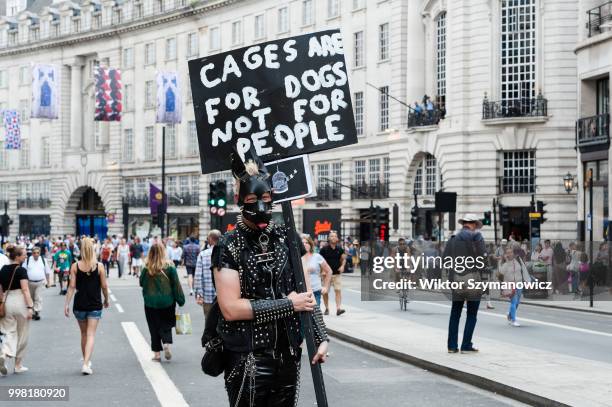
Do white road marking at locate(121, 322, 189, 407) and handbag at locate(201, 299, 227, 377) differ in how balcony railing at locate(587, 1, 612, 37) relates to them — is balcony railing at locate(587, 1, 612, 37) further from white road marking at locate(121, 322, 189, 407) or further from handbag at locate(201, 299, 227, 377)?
handbag at locate(201, 299, 227, 377)

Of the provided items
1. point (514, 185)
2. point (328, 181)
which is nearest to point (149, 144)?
point (328, 181)

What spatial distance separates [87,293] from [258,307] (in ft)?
27.8

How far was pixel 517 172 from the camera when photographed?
161 feet

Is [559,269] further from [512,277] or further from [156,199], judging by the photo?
[156,199]

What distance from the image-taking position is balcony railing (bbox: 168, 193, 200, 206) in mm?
75375

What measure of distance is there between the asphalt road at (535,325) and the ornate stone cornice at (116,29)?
45882 millimetres

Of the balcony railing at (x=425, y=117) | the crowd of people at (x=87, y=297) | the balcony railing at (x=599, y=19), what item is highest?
the balcony railing at (x=599, y=19)

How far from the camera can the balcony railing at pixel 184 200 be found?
247ft

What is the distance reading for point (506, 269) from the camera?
2228 centimetres

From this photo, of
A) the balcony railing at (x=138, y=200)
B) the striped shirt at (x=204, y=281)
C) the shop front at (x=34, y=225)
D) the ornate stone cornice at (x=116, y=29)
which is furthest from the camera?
the shop front at (x=34, y=225)

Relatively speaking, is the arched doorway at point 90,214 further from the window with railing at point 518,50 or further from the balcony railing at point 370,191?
the window with railing at point 518,50

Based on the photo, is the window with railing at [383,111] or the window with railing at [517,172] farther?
the window with railing at [383,111]

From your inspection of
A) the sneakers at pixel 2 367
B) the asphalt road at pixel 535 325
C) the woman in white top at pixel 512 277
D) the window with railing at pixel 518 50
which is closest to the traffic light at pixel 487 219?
the window with railing at pixel 518 50

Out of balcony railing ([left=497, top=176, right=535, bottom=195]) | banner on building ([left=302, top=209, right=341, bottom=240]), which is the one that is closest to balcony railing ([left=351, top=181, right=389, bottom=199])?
banner on building ([left=302, top=209, right=341, bottom=240])
